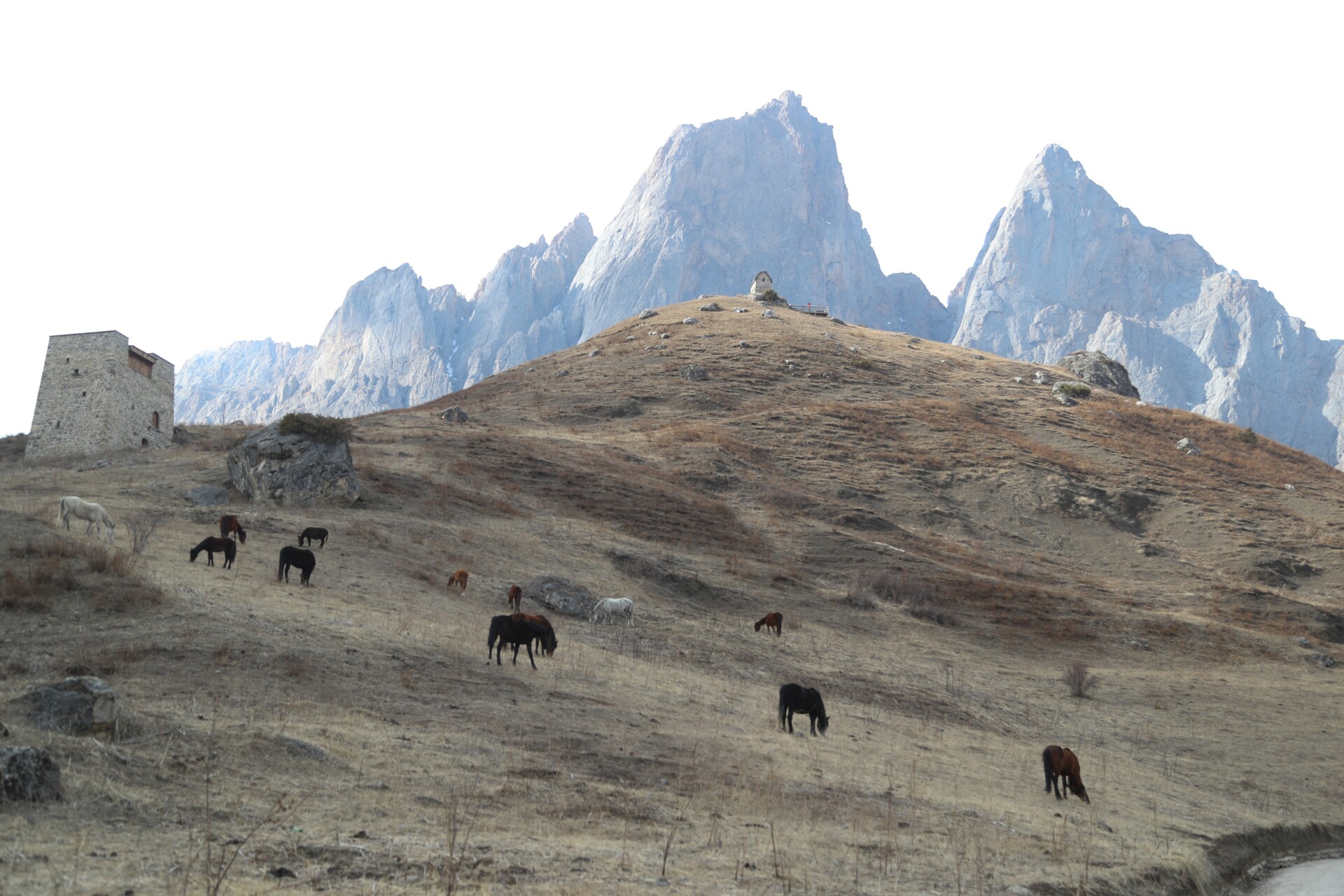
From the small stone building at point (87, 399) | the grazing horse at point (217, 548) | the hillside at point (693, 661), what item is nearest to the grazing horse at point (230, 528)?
the hillside at point (693, 661)

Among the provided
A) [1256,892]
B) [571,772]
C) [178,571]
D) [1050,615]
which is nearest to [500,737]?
[571,772]

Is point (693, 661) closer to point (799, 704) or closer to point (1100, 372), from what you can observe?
point (799, 704)

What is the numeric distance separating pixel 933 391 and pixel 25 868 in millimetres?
81269

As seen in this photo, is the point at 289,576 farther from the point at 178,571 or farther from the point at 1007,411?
the point at 1007,411

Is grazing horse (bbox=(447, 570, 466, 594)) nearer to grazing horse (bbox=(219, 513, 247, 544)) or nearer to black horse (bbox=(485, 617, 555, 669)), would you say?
grazing horse (bbox=(219, 513, 247, 544))

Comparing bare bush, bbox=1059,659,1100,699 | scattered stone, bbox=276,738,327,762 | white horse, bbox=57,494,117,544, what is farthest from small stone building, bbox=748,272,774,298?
scattered stone, bbox=276,738,327,762

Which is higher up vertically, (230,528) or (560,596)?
(230,528)

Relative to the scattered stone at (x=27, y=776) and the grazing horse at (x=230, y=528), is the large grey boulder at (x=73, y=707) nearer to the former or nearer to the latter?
the scattered stone at (x=27, y=776)

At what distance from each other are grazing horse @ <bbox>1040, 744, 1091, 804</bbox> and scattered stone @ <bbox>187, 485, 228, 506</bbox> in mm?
29060

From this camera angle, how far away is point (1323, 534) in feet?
192

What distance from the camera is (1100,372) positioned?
4013 inches

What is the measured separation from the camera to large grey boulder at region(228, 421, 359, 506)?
3556cm

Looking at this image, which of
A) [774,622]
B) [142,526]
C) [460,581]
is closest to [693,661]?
[774,622]

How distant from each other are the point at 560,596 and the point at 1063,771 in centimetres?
1556
